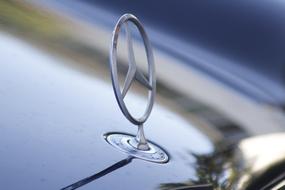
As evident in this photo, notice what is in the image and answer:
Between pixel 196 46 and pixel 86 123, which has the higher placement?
pixel 196 46

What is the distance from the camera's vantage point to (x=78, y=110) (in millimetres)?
1067

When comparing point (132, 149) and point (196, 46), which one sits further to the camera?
point (196, 46)

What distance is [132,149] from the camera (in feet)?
3.29

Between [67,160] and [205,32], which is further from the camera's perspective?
[205,32]

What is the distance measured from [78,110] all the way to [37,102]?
0.20ft

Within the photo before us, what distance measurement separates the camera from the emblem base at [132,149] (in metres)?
1.00

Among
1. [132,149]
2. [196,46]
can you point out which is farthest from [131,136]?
[196,46]

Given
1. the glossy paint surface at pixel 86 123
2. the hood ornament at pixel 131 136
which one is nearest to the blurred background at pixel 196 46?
the glossy paint surface at pixel 86 123

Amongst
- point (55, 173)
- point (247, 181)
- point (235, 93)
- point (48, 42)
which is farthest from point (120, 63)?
point (55, 173)

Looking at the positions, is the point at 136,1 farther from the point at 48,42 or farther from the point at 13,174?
the point at 13,174

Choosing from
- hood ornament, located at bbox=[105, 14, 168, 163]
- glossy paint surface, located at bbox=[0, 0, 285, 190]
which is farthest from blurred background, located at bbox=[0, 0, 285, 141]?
hood ornament, located at bbox=[105, 14, 168, 163]

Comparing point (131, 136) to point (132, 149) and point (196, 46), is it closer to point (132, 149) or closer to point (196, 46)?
point (132, 149)

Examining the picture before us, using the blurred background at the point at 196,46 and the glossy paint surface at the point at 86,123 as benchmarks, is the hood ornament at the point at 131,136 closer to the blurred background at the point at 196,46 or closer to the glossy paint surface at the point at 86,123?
the glossy paint surface at the point at 86,123

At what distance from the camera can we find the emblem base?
100 centimetres
